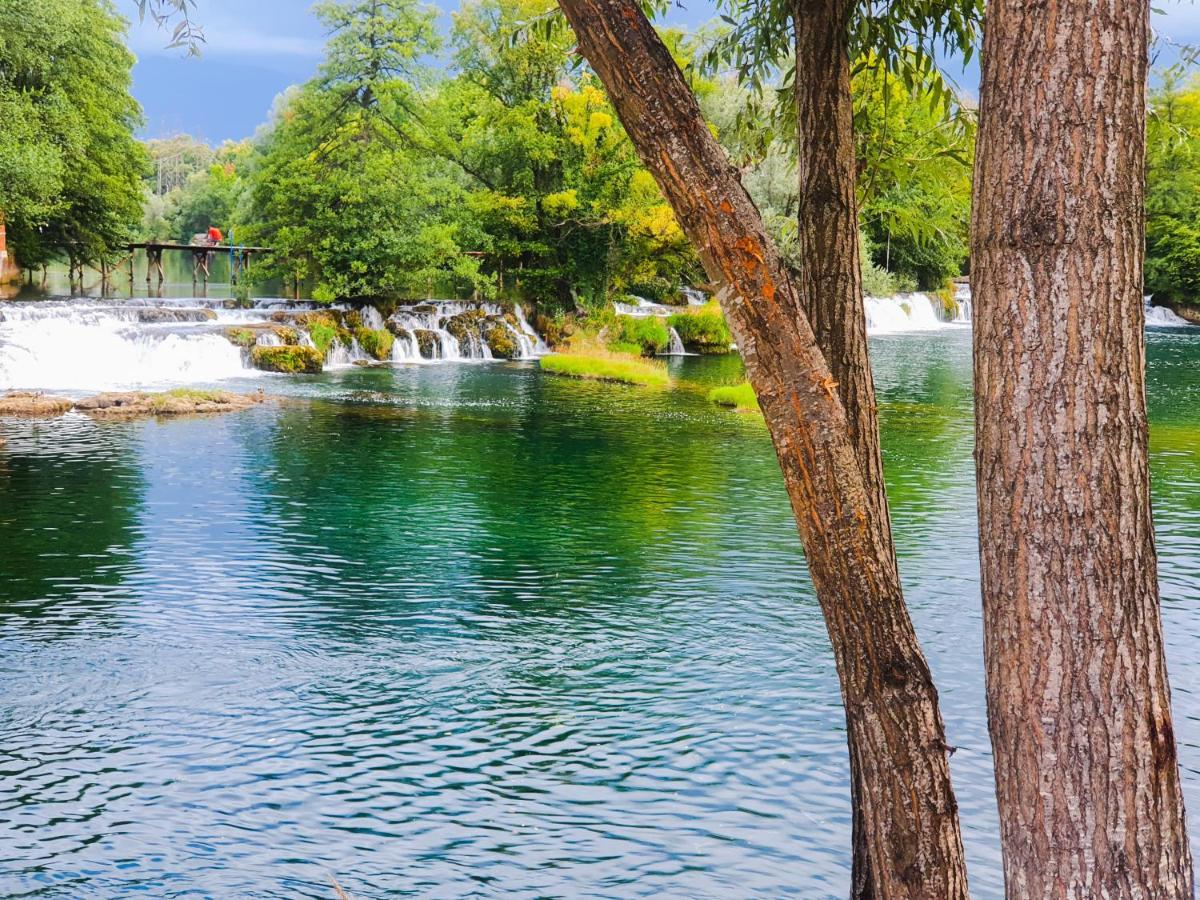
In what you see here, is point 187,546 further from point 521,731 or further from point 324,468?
point 521,731

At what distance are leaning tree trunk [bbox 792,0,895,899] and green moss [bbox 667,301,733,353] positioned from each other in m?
37.1

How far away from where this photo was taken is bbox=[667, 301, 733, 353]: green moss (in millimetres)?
41094

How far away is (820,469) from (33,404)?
22.8 meters

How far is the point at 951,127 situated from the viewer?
624 cm

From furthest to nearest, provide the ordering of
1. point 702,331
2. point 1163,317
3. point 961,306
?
point 1163,317, point 961,306, point 702,331

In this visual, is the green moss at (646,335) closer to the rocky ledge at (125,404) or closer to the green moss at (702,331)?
the green moss at (702,331)

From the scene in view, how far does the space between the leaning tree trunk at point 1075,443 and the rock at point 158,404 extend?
2214 centimetres

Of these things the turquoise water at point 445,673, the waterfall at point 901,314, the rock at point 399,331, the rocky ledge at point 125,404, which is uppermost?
the waterfall at point 901,314

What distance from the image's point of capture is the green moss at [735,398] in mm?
25875

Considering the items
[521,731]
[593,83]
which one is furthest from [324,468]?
[593,83]

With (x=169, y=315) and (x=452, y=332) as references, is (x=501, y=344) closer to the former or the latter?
(x=452, y=332)

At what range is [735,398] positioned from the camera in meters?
26.4

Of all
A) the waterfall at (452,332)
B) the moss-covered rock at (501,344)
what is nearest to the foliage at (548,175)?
the waterfall at (452,332)

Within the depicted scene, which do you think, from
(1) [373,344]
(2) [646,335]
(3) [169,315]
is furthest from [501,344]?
(3) [169,315]
